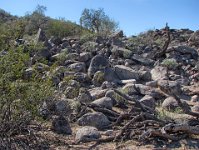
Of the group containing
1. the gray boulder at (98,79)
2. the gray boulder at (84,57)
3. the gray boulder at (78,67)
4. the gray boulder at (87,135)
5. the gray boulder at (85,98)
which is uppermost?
the gray boulder at (84,57)

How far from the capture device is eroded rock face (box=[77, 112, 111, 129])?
27.3 feet

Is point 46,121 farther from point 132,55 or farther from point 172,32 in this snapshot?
point 172,32

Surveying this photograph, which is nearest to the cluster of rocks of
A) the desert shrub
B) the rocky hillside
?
the rocky hillside

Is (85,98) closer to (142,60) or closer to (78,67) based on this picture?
(78,67)

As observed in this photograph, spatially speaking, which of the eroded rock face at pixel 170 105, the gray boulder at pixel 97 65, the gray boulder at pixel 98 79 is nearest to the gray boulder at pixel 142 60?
the gray boulder at pixel 97 65

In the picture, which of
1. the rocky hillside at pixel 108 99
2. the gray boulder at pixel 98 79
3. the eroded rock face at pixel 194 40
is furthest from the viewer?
the eroded rock face at pixel 194 40

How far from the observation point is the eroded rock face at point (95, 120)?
8312 millimetres

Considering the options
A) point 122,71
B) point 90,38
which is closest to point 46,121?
point 122,71

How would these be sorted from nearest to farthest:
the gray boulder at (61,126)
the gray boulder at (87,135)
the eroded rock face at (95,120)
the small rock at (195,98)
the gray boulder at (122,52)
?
the gray boulder at (87,135) < the gray boulder at (61,126) < the eroded rock face at (95,120) < the small rock at (195,98) < the gray boulder at (122,52)

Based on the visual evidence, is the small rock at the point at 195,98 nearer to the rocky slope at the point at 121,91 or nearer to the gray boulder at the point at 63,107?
the rocky slope at the point at 121,91

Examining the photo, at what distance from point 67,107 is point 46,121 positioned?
0.88 metres

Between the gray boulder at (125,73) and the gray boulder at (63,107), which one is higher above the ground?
the gray boulder at (125,73)

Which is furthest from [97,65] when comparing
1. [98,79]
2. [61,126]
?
[61,126]

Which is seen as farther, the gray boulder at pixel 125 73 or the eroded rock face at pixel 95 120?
the gray boulder at pixel 125 73
